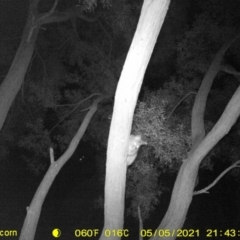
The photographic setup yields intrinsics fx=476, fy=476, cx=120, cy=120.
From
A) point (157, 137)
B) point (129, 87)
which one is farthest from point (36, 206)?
point (129, 87)

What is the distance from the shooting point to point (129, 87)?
4.84 meters

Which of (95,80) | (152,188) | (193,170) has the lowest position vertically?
(193,170)

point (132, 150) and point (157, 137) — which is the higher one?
point (157, 137)

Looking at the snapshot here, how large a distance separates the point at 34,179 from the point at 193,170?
1275 centimetres

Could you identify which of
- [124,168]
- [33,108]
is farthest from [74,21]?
[124,168]

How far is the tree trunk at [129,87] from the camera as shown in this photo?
4.83 m

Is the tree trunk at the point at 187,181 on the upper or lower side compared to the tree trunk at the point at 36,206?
lower

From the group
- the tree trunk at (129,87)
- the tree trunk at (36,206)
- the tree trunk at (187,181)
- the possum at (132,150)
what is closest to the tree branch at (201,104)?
the tree trunk at (187,181)

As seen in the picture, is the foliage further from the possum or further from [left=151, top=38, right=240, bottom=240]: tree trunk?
the possum

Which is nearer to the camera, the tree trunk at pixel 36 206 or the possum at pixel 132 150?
the possum at pixel 132 150

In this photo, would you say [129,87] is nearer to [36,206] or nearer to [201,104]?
[201,104]

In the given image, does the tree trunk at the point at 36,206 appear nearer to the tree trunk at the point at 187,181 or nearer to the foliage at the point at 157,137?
the foliage at the point at 157,137

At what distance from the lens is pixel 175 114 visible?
1086cm

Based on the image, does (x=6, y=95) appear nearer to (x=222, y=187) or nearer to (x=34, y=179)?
(x=34, y=179)
